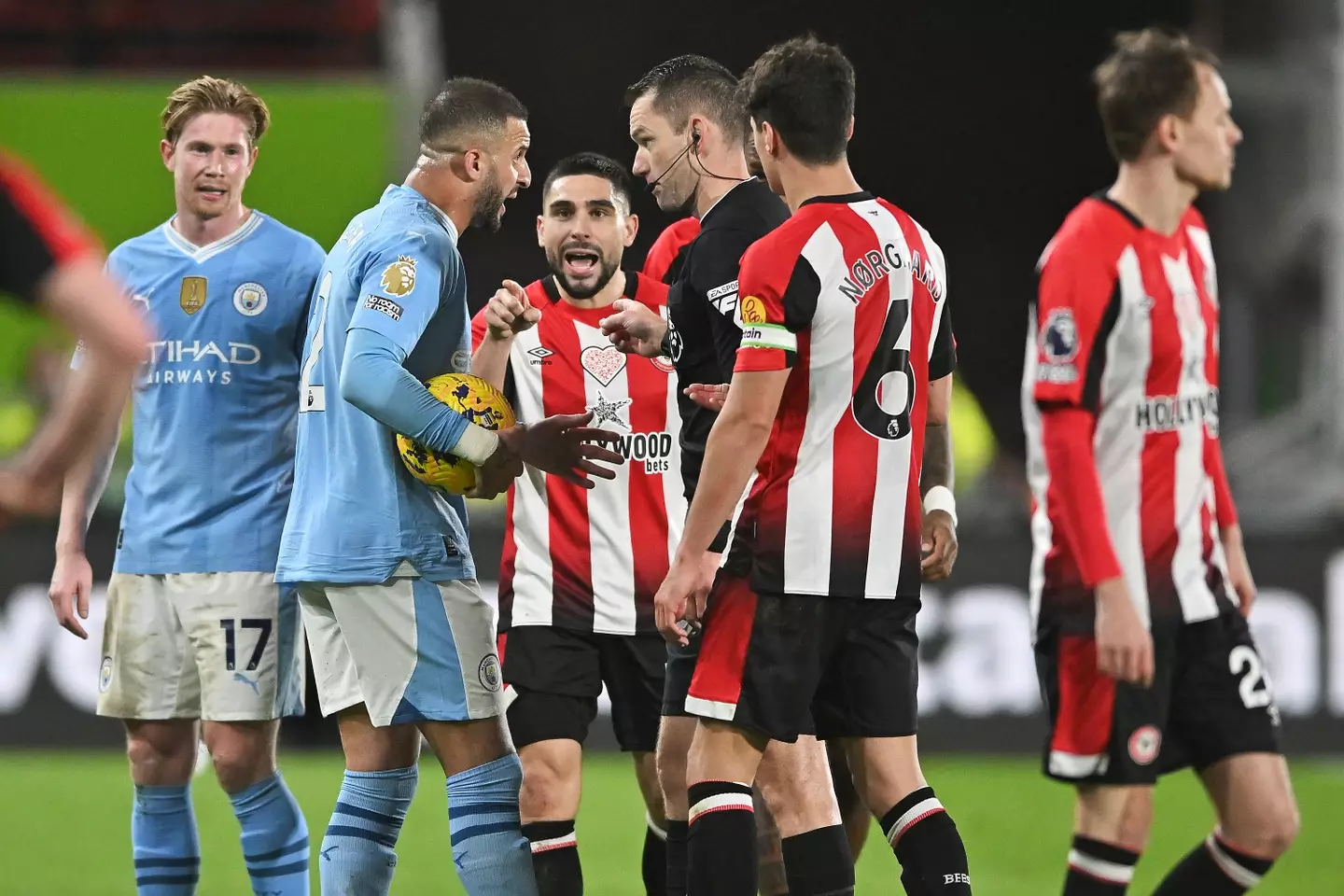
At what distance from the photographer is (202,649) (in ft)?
15.9

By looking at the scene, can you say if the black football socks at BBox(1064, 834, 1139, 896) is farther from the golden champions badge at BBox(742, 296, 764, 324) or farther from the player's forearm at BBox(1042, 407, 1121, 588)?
the golden champions badge at BBox(742, 296, 764, 324)

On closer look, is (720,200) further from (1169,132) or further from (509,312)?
(1169,132)

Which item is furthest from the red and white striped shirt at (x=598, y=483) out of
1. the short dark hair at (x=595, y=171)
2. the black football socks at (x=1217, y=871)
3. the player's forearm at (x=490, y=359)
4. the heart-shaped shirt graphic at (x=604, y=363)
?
the black football socks at (x=1217, y=871)

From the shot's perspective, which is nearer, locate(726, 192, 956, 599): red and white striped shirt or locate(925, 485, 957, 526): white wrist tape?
locate(726, 192, 956, 599): red and white striped shirt

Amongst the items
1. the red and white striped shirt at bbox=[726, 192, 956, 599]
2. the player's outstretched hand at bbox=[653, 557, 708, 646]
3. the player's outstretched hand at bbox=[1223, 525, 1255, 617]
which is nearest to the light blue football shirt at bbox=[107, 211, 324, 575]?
the player's outstretched hand at bbox=[653, 557, 708, 646]

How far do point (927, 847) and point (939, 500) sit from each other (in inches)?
39.7

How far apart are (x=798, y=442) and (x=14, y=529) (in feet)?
22.6

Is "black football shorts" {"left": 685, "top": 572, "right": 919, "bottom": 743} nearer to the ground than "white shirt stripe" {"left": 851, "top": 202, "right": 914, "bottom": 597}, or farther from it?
nearer to the ground

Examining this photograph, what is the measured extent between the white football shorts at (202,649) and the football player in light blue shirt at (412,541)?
1.55 feet

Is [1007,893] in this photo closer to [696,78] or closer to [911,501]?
[911,501]

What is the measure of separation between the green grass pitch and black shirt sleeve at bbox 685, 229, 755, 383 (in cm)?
307

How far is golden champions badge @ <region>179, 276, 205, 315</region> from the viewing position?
4.93 m

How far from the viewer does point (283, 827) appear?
4.86m

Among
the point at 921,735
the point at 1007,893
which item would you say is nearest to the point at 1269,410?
the point at 921,735
